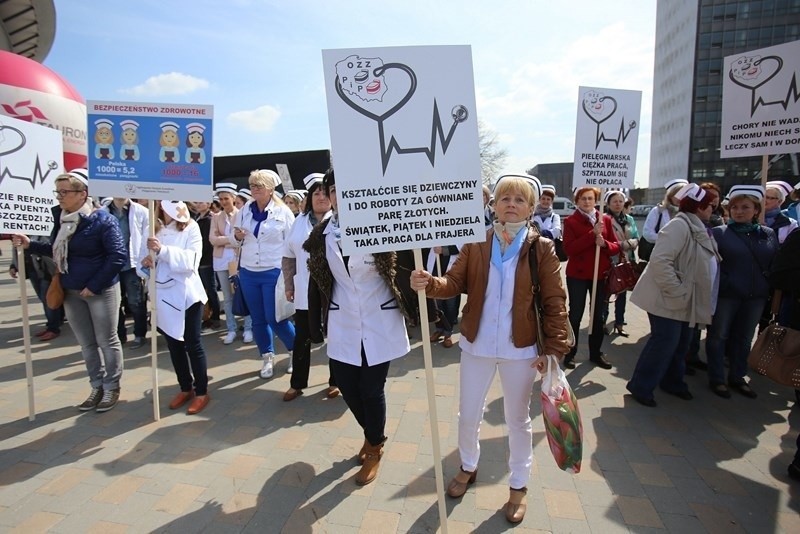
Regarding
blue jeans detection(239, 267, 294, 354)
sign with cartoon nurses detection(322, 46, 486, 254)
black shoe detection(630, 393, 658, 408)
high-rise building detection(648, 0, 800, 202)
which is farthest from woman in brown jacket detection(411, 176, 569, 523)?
high-rise building detection(648, 0, 800, 202)

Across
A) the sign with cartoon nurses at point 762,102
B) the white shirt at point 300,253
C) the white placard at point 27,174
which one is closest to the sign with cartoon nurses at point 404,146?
the white shirt at point 300,253

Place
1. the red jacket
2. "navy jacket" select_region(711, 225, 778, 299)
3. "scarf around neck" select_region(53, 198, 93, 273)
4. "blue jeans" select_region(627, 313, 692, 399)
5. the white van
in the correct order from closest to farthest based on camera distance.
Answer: "scarf around neck" select_region(53, 198, 93, 273) → "blue jeans" select_region(627, 313, 692, 399) → "navy jacket" select_region(711, 225, 778, 299) → the red jacket → the white van

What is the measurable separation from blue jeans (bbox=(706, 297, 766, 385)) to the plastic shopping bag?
287cm

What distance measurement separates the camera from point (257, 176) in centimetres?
443

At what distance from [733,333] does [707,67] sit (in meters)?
71.0

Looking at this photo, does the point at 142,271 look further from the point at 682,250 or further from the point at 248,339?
the point at 682,250

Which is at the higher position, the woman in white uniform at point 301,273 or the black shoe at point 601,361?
the woman in white uniform at point 301,273

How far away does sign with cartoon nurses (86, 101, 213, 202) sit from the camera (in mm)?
3486

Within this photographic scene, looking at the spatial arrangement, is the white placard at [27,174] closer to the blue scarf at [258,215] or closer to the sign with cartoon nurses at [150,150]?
the sign with cartoon nurses at [150,150]

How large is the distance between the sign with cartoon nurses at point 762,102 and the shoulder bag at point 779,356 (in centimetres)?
216

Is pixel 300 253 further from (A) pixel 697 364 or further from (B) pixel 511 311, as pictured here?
(A) pixel 697 364

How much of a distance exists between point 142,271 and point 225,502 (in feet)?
7.68

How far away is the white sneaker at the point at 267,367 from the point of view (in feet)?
15.1

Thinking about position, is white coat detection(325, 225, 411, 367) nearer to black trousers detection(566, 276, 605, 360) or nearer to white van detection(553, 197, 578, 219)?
black trousers detection(566, 276, 605, 360)
